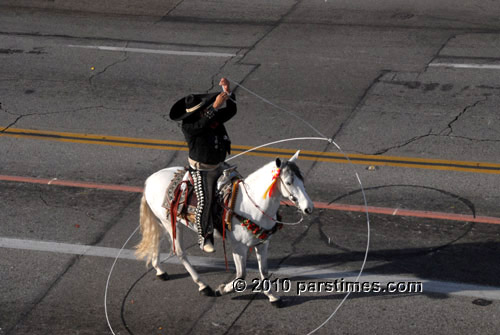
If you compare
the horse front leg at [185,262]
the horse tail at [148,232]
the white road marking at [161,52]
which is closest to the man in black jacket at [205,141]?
the horse front leg at [185,262]

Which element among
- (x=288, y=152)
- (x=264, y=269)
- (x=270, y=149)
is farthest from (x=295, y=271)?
(x=270, y=149)

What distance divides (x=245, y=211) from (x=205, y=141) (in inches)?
39.6

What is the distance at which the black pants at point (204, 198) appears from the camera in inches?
340

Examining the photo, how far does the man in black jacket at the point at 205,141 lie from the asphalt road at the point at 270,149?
1.24 metres

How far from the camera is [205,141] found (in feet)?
28.5

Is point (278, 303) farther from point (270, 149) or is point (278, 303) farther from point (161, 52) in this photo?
point (161, 52)

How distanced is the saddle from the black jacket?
0.25 m

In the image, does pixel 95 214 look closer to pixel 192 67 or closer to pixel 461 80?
pixel 192 67

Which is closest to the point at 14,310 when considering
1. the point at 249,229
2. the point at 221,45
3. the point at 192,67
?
the point at 249,229

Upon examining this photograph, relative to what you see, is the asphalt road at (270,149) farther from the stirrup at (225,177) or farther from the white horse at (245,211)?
the stirrup at (225,177)

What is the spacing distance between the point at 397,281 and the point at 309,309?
1.28 metres

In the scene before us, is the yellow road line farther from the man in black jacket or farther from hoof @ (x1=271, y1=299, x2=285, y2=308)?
hoof @ (x1=271, y1=299, x2=285, y2=308)

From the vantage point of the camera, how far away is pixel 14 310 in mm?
9031

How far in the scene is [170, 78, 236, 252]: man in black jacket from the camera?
8516 mm
